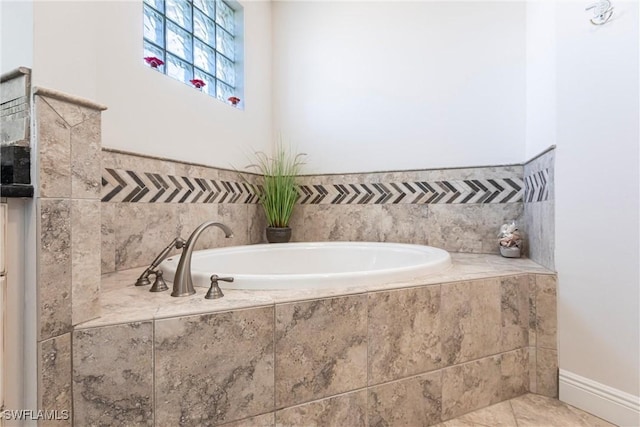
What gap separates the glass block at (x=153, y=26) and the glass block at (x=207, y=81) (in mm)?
305

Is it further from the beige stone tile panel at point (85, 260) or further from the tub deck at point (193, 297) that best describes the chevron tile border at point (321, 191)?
the beige stone tile panel at point (85, 260)

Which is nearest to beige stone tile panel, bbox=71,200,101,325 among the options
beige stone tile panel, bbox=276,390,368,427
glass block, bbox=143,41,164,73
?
beige stone tile panel, bbox=276,390,368,427

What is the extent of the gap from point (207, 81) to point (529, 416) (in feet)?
8.51

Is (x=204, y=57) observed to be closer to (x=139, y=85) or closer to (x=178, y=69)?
(x=178, y=69)

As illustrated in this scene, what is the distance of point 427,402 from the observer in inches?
47.5

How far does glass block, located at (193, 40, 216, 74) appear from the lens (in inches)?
84.5

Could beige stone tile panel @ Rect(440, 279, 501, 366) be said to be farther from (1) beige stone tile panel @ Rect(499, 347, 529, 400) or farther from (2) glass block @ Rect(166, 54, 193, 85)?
(2) glass block @ Rect(166, 54, 193, 85)

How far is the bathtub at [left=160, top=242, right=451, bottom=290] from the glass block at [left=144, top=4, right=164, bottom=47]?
127 cm

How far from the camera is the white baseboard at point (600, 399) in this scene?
3.91ft

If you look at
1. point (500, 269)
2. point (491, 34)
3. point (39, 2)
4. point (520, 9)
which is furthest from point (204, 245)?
point (520, 9)

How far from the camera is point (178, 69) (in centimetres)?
200

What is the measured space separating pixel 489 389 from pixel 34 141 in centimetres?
178

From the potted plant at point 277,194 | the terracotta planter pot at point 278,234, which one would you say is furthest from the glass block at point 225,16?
the terracotta planter pot at point 278,234

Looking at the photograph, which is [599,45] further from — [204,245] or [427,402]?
[204,245]
